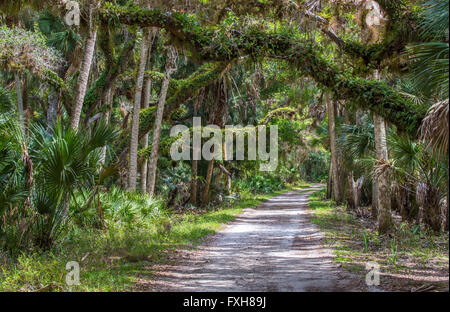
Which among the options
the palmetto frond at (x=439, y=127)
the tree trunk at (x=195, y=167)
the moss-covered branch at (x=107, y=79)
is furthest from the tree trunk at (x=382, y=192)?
the tree trunk at (x=195, y=167)

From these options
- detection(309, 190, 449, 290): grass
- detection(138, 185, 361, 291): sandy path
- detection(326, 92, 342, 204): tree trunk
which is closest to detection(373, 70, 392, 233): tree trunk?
detection(309, 190, 449, 290): grass

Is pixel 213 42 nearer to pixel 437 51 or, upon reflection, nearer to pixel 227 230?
pixel 437 51

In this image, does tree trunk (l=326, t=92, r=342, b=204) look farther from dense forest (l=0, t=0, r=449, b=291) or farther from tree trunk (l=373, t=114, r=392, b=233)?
tree trunk (l=373, t=114, r=392, b=233)

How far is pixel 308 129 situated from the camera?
34844 mm

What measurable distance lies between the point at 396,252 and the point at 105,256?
20.6 ft

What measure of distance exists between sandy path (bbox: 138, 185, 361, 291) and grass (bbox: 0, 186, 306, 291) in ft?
1.69

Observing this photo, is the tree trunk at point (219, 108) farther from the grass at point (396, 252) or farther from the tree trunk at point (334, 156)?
the grass at point (396, 252)

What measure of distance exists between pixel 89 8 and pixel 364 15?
747 cm

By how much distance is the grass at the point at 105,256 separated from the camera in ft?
22.7

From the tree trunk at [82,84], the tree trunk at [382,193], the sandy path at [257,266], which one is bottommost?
the sandy path at [257,266]

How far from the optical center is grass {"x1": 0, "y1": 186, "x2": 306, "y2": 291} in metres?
6.93

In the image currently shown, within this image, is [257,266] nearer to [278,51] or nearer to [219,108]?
[278,51]

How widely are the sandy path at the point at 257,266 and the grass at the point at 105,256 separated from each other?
1.69ft

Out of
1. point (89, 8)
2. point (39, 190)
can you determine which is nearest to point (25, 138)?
point (39, 190)
